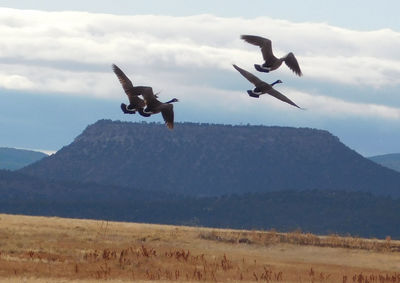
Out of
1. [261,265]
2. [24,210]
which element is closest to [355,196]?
[24,210]

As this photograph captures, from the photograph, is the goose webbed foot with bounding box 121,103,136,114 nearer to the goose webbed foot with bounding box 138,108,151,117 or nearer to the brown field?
the goose webbed foot with bounding box 138,108,151,117

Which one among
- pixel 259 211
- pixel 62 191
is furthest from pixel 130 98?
pixel 62 191

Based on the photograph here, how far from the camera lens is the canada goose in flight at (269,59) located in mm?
22641

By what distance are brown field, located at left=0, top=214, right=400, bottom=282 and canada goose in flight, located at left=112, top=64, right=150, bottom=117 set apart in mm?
17063

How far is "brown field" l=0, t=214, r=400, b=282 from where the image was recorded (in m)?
41.8

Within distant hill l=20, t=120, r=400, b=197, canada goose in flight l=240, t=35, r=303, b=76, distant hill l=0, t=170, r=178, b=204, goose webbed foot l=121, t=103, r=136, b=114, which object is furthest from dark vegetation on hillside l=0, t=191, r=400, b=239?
goose webbed foot l=121, t=103, r=136, b=114

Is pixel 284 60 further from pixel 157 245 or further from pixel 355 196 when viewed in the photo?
pixel 355 196

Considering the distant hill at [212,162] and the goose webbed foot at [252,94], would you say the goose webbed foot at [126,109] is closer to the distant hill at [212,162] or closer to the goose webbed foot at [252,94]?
the goose webbed foot at [252,94]

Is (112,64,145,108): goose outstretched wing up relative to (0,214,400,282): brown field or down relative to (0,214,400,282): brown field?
up

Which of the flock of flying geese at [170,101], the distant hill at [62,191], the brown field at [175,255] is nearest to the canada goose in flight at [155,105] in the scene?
the flock of flying geese at [170,101]

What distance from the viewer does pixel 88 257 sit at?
46469mm

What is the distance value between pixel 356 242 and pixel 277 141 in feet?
420

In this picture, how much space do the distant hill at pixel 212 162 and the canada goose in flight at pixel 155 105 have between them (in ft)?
496

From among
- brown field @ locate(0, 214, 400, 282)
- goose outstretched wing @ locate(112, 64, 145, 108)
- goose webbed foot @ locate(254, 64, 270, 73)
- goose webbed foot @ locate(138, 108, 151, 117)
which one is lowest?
→ brown field @ locate(0, 214, 400, 282)
